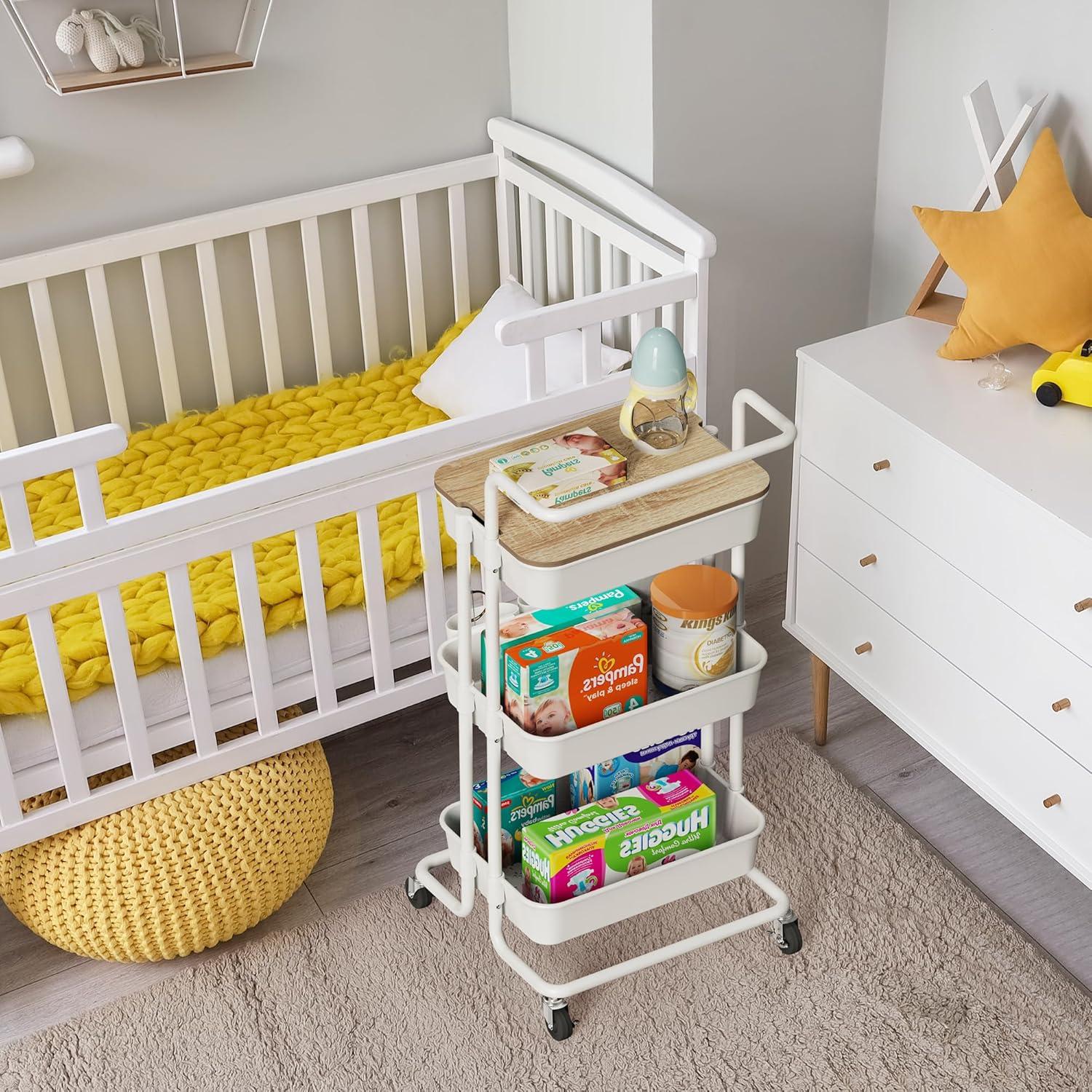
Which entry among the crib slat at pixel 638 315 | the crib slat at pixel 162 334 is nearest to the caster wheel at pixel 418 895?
the crib slat at pixel 638 315

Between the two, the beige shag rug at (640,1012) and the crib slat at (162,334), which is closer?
the beige shag rug at (640,1012)

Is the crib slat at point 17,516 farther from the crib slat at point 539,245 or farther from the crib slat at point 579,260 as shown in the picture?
the crib slat at point 539,245

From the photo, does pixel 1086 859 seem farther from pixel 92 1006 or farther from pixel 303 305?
pixel 303 305

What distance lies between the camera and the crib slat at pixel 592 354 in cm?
194

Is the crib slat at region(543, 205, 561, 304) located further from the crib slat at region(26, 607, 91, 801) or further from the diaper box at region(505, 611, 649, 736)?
the crib slat at region(26, 607, 91, 801)

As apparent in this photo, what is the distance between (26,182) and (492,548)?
47.0 inches

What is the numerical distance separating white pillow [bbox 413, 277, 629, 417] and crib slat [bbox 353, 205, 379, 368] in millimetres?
163

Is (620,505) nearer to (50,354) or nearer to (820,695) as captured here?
(820,695)

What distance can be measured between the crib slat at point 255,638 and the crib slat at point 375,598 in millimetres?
147

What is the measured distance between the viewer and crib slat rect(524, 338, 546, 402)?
1873 millimetres

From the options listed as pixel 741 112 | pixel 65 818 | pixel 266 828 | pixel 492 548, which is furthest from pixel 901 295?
pixel 65 818

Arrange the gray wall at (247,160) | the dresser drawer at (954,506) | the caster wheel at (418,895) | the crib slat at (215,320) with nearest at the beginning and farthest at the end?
the dresser drawer at (954,506)
the caster wheel at (418,895)
the gray wall at (247,160)
the crib slat at (215,320)

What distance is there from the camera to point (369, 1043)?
71.6 inches

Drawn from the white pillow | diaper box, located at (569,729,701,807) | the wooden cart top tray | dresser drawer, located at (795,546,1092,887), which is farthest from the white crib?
dresser drawer, located at (795,546,1092,887)
